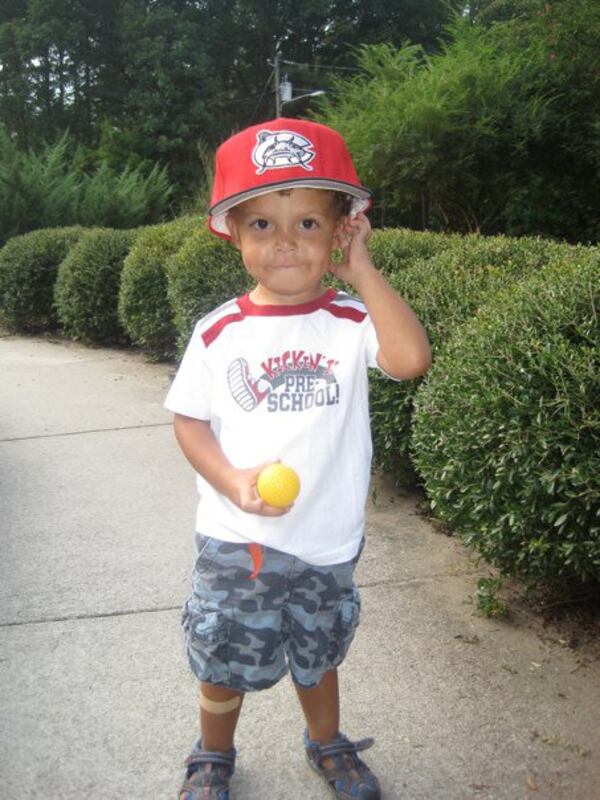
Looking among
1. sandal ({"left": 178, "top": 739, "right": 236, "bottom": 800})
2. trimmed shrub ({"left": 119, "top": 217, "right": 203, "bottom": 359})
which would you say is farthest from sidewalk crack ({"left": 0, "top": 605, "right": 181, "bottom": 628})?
trimmed shrub ({"left": 119, "top": 217, "right": 203, "bottom": 359})

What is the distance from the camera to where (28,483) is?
194 inches

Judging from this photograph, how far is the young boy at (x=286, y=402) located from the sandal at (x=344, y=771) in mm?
292

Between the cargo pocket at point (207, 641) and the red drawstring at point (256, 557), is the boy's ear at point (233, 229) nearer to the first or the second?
the red drawstring at point (256, 557)

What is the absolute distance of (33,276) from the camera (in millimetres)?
10234

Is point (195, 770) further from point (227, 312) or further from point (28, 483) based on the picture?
point (28, 483)

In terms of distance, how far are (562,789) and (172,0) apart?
40.2m

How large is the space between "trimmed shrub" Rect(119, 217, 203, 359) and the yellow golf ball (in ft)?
19.2

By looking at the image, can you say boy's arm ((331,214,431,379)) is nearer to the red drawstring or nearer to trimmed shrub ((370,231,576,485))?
the red drawstring

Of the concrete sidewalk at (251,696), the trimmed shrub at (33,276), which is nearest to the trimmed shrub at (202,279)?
the concrete sidewalk at (251,696)

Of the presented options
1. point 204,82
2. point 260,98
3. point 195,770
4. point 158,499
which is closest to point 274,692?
point 195,770

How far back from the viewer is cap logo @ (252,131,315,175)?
200cm

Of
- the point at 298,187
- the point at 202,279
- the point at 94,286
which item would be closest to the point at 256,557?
the point at 298,187

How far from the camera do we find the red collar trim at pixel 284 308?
2.15 m

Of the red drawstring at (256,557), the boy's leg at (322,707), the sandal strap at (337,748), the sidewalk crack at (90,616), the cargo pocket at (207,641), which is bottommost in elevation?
the sidewalk crack at (90,616)
